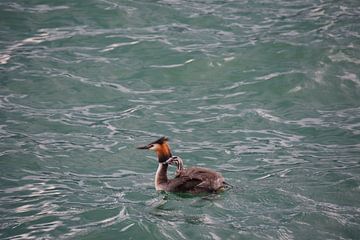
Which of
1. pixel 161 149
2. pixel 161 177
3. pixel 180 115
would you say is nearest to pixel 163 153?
pixel 161 149

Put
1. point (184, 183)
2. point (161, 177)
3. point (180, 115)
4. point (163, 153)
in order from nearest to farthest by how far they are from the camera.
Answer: point (184, 183) < point (161, 177) < point (163, 153) < point (180, 115)

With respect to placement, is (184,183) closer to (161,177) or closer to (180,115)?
(161,177)

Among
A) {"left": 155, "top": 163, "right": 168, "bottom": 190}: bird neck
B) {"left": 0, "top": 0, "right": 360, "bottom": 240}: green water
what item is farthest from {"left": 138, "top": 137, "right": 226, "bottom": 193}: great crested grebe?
{"left": 0, "top": 0, "right": 360, "bottom": 240}: green water

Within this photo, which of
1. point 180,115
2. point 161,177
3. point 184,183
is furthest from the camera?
point 180,115

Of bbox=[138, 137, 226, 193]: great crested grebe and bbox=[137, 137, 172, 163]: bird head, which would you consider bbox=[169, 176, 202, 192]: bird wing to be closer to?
bbox=[138, 137, 226, 193]: great crested grebe

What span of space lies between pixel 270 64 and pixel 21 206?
7406mm

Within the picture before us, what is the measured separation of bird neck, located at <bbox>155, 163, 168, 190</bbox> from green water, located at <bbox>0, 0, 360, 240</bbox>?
141mm

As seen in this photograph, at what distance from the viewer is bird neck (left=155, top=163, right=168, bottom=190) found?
10.9 meters

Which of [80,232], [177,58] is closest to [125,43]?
[177,58]

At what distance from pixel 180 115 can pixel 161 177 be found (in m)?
3.40

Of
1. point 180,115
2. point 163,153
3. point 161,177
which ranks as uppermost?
point 163,153

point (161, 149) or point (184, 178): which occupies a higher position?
point (161, 149)

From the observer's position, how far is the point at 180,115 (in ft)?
46.6

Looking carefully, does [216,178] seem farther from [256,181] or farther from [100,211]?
[100,211]
